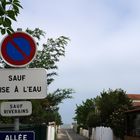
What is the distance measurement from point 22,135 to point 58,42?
11.1 meters

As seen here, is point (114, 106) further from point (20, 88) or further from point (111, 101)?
point (20, 88)

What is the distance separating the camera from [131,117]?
34.5m

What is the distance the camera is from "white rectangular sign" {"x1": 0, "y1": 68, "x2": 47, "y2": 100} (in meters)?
7.91

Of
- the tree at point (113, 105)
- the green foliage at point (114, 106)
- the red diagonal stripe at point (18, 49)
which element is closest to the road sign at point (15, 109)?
the red diagonal stripe at point (18, 49)

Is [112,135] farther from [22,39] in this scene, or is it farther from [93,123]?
[22,39]

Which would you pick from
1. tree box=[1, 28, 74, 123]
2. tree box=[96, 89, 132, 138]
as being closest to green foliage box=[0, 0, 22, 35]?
tree box=[1, 28, 74, 123]

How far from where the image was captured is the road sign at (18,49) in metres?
8.04

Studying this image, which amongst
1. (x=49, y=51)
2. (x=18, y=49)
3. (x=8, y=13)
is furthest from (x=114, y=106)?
(x=8, y=13)

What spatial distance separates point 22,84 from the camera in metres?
7.98

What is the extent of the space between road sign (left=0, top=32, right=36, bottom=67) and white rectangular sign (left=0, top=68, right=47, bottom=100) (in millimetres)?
A: 155

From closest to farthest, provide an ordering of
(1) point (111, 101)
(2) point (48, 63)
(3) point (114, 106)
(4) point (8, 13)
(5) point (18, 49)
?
1. (4) point (8, 13)
2. (5) point (18, 49)
3. (2) point (48, 63)
4. (3) point (114, 106)
5. (1) point (111, 101)

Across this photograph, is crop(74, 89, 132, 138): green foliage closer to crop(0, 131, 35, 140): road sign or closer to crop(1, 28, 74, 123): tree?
crop(1, 28, 74, 123): tree

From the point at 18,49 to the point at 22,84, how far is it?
52cm

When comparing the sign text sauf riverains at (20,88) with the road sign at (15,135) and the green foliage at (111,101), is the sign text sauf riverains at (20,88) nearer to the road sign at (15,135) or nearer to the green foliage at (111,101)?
the road sign at (15,135)
